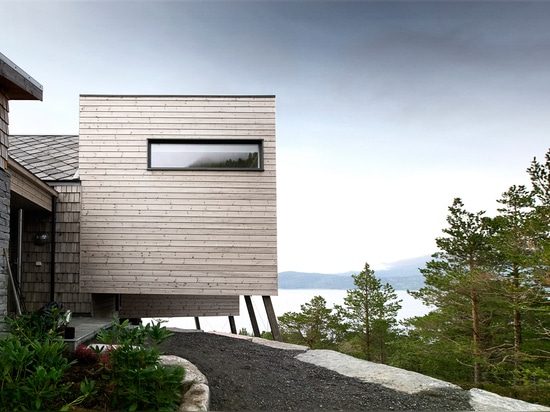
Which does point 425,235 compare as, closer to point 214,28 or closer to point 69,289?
point 214,28

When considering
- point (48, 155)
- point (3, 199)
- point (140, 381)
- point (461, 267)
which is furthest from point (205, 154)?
point (461, 267)

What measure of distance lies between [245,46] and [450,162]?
19.1ft

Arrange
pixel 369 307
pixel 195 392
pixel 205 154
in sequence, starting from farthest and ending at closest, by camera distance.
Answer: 1. pixel 369 307
2. pixel 205 154
3. pixel 195 392

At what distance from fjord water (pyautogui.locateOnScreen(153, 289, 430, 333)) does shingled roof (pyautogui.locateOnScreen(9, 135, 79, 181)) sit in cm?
386

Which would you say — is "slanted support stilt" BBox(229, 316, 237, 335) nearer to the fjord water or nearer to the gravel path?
the fjord water

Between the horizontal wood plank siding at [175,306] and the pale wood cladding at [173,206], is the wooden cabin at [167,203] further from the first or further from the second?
the horizontal wood plank siding at [175,306]

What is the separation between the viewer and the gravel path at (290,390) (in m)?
4.37

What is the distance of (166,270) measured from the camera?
28.0ft

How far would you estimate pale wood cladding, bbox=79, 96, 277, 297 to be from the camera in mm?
8508

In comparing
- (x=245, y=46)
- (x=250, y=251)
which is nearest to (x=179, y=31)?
(x=245, y=46)

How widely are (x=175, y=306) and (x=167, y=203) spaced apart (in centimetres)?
348

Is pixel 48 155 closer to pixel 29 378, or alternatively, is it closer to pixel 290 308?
pixel 290 308

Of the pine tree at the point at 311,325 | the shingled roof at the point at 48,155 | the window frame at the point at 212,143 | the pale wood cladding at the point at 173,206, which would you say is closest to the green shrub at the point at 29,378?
the pale wood cladding at the point at 173,206

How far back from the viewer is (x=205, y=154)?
8797 mm
